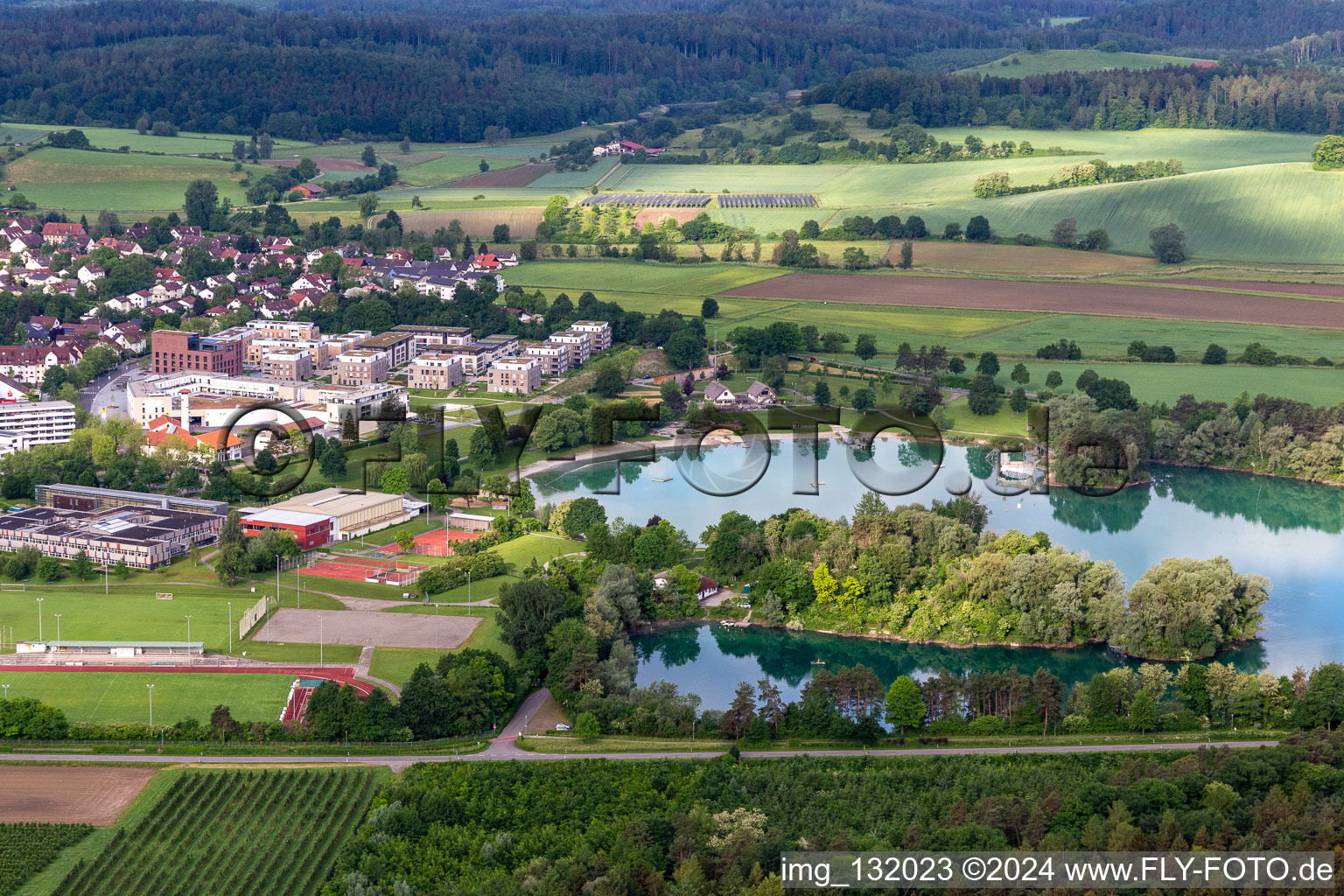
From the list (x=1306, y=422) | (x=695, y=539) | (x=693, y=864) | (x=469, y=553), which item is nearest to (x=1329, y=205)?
(x=1306, y=422)

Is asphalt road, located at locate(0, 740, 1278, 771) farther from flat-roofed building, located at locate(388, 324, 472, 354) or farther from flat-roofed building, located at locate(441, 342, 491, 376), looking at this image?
flat-roofed building, located at locate(388, 324, 472, 354)

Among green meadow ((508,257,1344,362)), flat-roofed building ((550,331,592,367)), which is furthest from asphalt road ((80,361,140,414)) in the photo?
green meadow ((508,257,1344,362))

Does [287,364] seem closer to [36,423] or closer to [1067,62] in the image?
[36,423]

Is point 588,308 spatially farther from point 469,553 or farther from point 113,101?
point 113,101

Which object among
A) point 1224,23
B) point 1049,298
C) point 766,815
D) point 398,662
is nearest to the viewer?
point 766,815

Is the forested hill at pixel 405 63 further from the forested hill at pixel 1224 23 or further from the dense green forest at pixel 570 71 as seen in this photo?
the forested hill at pixel 1224 23

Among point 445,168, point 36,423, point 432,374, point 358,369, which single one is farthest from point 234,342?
point 445,168
